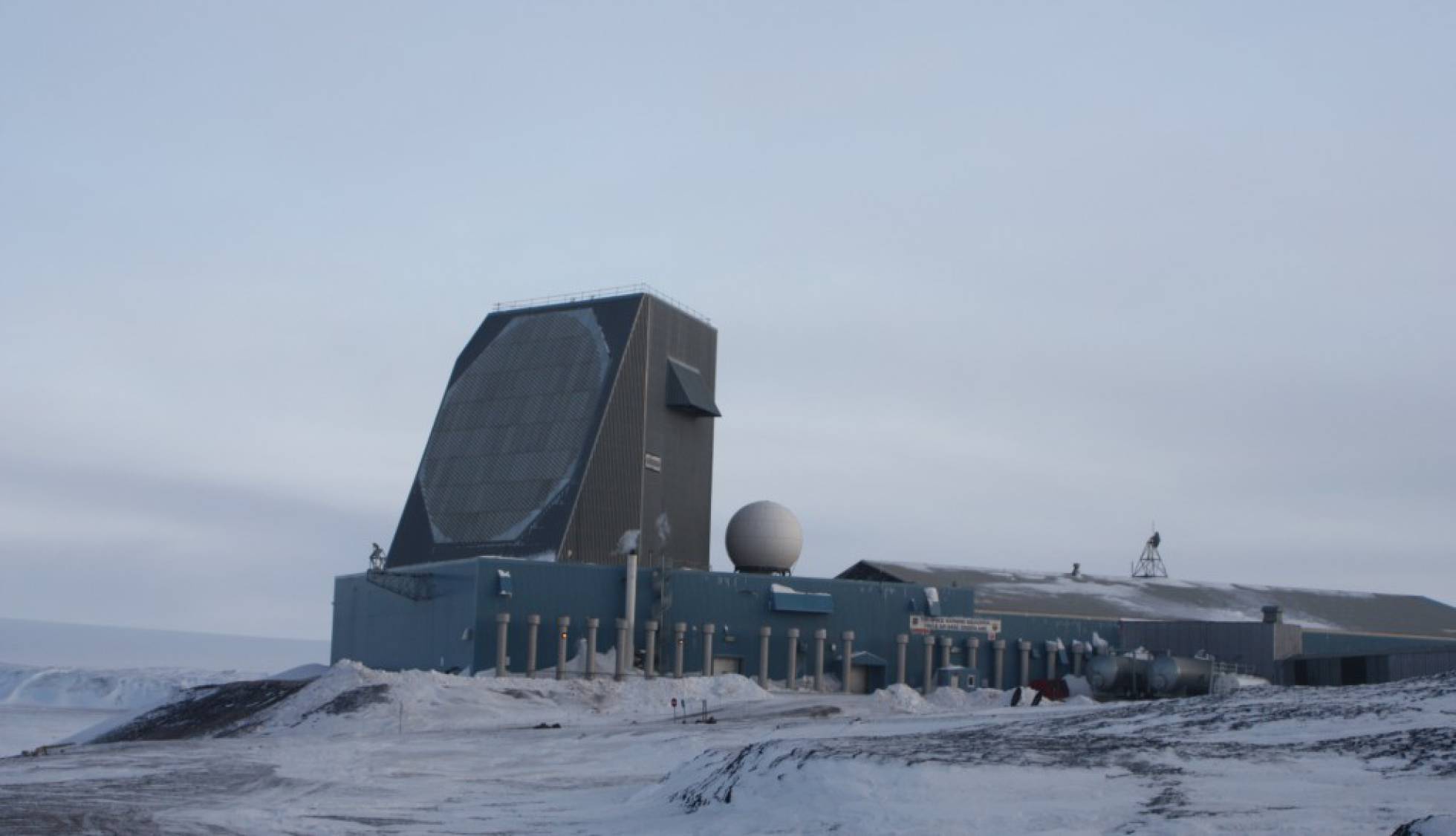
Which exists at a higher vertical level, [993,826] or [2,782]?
[993,826]

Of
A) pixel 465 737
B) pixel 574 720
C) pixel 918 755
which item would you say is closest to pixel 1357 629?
pixel 574 720

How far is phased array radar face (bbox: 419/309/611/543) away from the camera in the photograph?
8000 cm

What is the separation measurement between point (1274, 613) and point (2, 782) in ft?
192

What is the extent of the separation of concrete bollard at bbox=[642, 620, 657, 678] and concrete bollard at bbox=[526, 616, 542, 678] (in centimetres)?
506

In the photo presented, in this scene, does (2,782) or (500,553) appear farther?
(500,553)

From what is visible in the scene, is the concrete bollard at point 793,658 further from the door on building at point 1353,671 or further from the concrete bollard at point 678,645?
the door on building at point 1353,671

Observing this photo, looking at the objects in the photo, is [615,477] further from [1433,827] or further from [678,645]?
[1433,827]

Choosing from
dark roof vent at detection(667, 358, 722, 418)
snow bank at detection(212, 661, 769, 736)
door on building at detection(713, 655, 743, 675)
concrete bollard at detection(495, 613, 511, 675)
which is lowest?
snow bank at detection(212, 661, 769, 736)

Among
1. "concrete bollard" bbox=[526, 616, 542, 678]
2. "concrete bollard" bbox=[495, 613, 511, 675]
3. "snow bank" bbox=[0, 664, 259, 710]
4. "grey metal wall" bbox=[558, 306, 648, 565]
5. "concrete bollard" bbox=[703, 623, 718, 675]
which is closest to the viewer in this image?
"concrete bollard" bbox=[495, 613, 511, 675]

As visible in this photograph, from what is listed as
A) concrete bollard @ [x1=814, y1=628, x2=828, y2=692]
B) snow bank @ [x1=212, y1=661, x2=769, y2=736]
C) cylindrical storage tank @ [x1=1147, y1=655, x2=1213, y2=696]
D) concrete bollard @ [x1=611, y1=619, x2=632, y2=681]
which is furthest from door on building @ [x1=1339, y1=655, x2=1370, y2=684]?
concrete bollard @ [x1=611, y1=619, x2=632, y2=681]

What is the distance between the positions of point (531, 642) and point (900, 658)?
1925 centimetres

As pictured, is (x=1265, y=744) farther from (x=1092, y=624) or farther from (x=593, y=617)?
(x=1092, y=624)

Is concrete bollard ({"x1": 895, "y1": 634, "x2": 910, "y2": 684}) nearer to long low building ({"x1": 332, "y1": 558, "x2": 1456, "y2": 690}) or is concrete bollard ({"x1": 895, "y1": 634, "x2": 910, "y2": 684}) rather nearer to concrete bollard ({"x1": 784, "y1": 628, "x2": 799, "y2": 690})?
long low building ({"x1": 332, "y1": 558, "x2": 1456, "y2": 690})

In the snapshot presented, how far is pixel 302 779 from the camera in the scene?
37.6 meters
